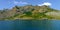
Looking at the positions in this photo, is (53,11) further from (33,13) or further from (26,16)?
(26,16)

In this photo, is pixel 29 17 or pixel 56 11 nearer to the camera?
pixel 29 17

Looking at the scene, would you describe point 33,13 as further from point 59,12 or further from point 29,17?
point 59,12

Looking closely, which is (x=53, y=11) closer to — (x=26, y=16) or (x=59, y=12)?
(x=59, y=12)

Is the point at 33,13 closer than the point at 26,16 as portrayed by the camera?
No

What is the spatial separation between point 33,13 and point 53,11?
26314 millimetres

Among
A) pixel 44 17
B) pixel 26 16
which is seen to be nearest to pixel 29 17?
pixel 26 16

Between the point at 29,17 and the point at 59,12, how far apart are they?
135 ft

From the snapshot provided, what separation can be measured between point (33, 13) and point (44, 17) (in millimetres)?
25676

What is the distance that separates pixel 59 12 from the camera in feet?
632

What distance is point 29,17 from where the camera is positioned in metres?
176

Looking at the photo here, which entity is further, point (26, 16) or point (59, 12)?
point (59, 12)

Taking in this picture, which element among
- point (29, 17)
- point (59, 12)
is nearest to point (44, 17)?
point (29, 17)

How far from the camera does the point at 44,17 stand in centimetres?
17238

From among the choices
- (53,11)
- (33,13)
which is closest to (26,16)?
(33,13)
